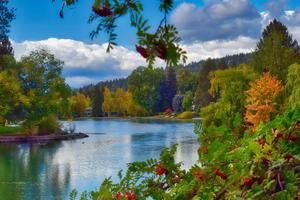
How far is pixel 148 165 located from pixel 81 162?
2583 centimetres

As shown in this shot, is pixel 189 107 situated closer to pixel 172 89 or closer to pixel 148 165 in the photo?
pixel 172 89

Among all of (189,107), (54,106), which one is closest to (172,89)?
(189,107)

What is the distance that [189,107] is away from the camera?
94.5 metres

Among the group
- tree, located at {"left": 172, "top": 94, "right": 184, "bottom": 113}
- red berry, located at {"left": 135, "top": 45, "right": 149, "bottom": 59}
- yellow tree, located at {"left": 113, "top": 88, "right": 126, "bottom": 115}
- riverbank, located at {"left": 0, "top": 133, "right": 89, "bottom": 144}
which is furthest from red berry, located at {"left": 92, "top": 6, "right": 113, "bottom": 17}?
yellow tree, located at {"left": 113, "top": 88, "right": 126, "bottom": 115}

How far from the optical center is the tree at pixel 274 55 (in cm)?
A: 3594

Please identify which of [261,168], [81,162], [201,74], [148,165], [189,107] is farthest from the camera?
[189,107]

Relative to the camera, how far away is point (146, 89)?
100938 mm

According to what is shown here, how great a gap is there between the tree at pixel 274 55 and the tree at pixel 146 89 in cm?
6089

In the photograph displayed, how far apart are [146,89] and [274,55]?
A: 6495 cm

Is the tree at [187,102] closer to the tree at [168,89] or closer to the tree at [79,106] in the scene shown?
the tree at [168,89]

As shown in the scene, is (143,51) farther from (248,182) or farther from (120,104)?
(120,104)

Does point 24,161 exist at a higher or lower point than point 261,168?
lower

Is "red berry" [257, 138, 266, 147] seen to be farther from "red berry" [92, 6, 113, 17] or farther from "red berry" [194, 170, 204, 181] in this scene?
"red berry" [92, 6, 113, 17]

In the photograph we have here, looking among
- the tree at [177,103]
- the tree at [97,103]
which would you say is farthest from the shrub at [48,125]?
the tree at [97,103]
